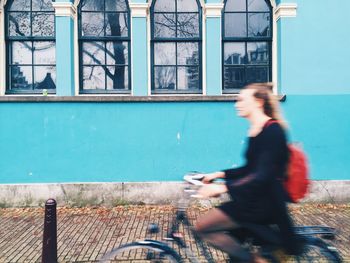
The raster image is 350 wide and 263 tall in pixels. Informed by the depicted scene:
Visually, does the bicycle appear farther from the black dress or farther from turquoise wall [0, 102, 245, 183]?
turquoise wall [0, 102, 245, 183]

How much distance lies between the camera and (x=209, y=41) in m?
8.24

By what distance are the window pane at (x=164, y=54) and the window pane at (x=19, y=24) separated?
2.89 meters

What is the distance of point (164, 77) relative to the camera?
Answer: 8.50 metres

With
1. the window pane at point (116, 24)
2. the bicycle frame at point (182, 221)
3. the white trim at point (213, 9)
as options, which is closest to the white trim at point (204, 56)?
the white trim at point (213, 9)

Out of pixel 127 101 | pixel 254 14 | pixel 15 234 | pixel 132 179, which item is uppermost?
pixel 254 14

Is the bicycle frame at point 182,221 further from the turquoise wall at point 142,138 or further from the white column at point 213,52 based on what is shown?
the white column at point 213,52

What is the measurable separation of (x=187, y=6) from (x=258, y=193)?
660 cm

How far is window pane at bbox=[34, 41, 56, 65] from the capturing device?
838 centimetres

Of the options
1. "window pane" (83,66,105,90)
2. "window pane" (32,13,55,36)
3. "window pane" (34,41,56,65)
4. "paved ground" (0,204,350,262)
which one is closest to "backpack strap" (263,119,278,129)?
"paved ground" (0,204,350,262)

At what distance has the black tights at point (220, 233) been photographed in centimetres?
276

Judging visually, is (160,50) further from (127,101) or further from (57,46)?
(57,46)

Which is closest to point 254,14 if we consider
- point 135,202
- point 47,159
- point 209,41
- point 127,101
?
point 209,41

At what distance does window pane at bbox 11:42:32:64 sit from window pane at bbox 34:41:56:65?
0.45ft

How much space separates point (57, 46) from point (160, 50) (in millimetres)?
2233
